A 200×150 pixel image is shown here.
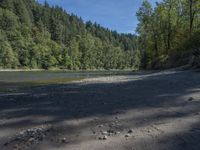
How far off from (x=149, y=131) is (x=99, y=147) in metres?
1.29

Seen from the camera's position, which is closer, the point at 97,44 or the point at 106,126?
the point at 106,126

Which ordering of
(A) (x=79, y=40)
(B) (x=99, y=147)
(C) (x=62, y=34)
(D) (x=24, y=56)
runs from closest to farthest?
(B) (x=99, y=147), (D) (x=24, y=56), (A) (x=79, y=40), (C) (x=62, y=34)

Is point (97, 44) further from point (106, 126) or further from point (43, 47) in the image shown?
point (106, 126)

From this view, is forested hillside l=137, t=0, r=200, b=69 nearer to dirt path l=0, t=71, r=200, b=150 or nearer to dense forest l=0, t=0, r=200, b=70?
dense forest l=0, t=0, r=200, b=70

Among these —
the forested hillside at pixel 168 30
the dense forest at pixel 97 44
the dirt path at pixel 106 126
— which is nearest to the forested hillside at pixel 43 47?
the dense forest at pixel 97 44

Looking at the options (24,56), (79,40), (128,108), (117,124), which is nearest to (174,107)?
(128,108)

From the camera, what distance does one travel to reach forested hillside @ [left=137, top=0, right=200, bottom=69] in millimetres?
45375

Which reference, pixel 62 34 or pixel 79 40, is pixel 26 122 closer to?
pixel 79 40

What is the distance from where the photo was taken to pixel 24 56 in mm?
113562

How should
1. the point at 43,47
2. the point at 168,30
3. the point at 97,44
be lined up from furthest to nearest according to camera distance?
1. the point at 97,44
2. the point at 43,47
3. the point at 168,30

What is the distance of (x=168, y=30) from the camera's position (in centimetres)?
5731

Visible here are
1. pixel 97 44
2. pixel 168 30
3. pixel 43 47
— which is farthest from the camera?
pixel 97 44

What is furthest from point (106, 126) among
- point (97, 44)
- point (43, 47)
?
point (97, 44)

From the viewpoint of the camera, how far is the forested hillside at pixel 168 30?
45.4 meters
